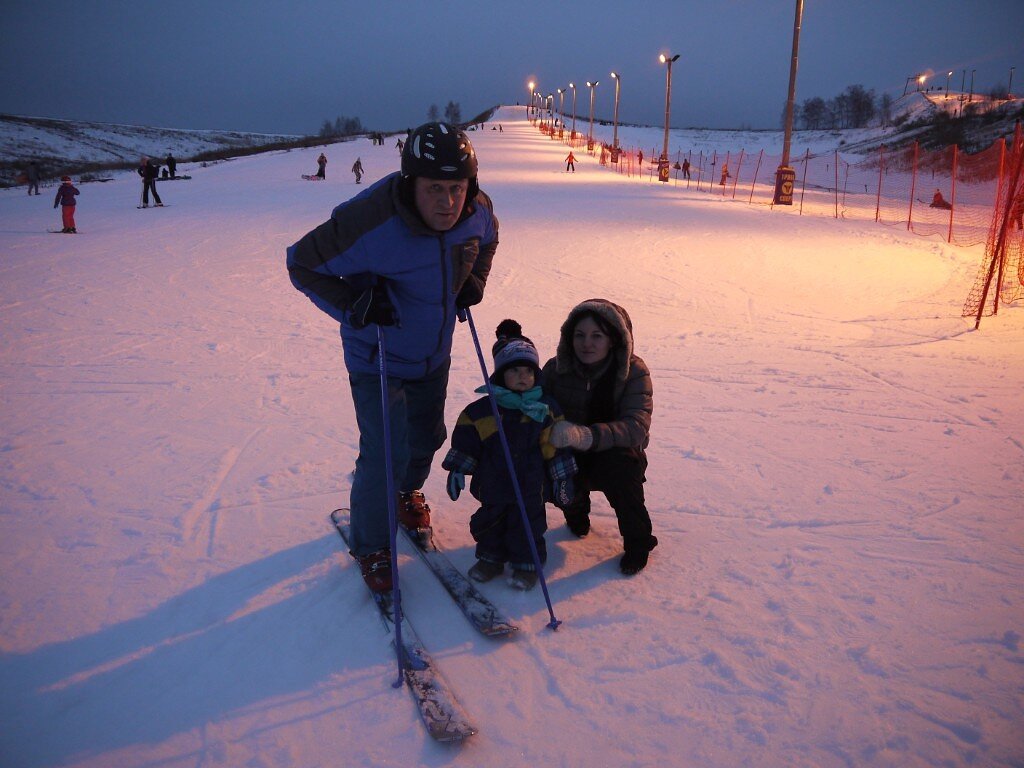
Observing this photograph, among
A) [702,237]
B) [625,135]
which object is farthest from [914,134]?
[702,237]

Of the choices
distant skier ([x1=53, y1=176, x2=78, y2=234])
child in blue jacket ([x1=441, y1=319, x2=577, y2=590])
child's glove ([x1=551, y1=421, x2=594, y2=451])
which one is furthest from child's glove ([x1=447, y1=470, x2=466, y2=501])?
distant skier ([x1=53, y1=176, x2=78, y2=234])

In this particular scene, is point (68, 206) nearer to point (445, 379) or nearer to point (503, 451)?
point (445, 379)

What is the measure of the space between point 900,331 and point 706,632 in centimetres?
615

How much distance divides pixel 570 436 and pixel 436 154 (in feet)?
4.36

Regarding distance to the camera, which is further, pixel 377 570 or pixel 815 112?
pixel 815 112

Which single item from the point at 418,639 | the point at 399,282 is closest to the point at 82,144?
the point at 399,282

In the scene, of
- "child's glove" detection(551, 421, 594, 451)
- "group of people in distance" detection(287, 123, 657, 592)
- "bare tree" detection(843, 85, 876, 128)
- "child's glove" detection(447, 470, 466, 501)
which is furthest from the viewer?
"bare tree" detection(843, 85, 876, 128)

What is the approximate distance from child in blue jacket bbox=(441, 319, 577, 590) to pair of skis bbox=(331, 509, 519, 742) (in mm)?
175

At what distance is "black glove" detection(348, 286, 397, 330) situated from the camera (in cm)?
252

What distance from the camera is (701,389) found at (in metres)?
5.59

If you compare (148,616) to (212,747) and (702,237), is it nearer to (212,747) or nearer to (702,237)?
(212,747)

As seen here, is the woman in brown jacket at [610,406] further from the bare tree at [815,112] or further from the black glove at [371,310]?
the bare tree at [815,112]

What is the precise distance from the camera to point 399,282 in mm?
2709

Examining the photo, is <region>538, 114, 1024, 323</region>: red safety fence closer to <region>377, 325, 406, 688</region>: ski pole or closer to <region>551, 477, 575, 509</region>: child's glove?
<region>551, 477, 575, 509</region>: child's glove
